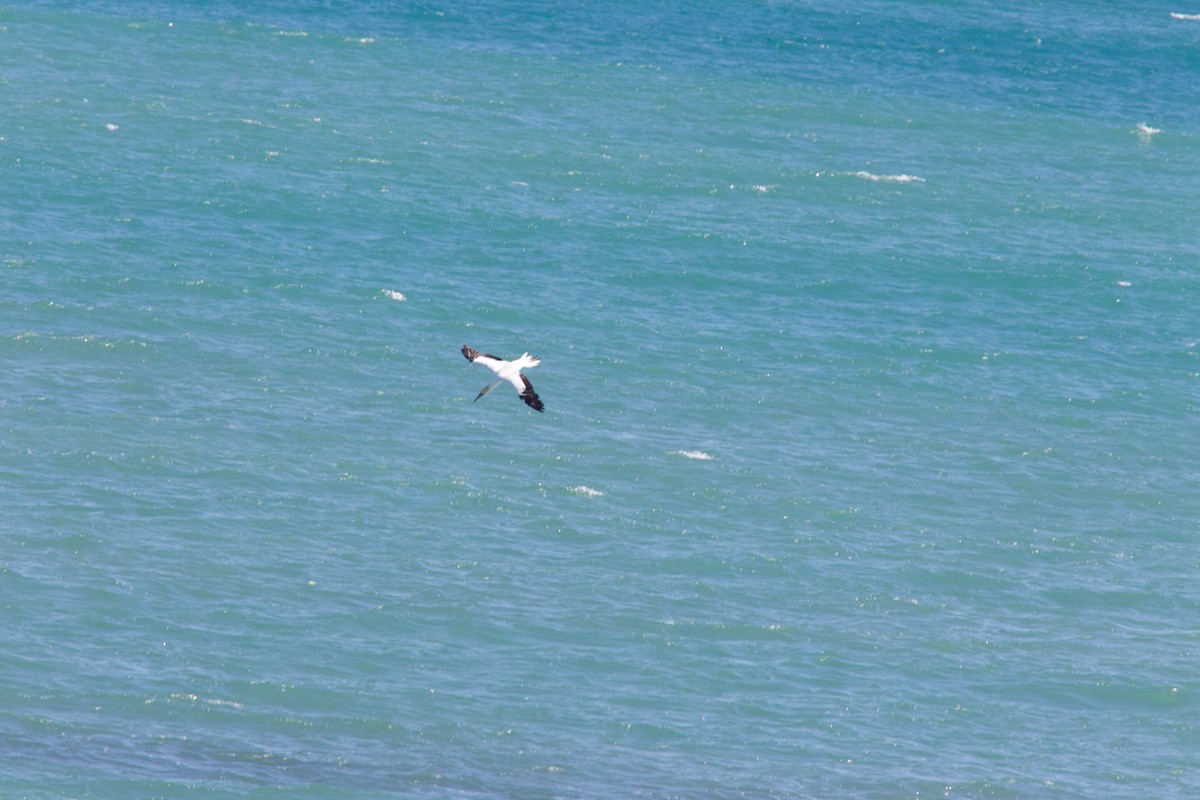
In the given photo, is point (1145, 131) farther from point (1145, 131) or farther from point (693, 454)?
point (693, 454)

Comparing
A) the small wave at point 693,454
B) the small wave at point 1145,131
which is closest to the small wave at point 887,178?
the small wave at point 1145,131

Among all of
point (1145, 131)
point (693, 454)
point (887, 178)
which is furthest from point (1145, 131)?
point (693, 454)

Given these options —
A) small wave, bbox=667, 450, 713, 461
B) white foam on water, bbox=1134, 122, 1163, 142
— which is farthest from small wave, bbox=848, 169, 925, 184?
small wave, bbox=667, 450, 713, 461

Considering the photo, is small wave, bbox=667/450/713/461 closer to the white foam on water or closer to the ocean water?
the ocean water

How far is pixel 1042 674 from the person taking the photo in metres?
75.5

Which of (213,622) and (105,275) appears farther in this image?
(105,275)

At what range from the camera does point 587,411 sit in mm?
95812

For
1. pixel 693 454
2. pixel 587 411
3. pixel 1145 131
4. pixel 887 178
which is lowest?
pixel 693 454

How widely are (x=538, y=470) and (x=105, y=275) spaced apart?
30483mm

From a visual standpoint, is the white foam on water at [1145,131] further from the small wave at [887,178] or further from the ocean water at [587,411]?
the small wave at [887,178]

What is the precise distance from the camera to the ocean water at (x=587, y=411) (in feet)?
228

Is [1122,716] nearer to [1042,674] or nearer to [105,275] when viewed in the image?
[1042,674]

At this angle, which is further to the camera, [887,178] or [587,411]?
[887,178]

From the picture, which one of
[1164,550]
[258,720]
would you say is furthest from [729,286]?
[258,720]
